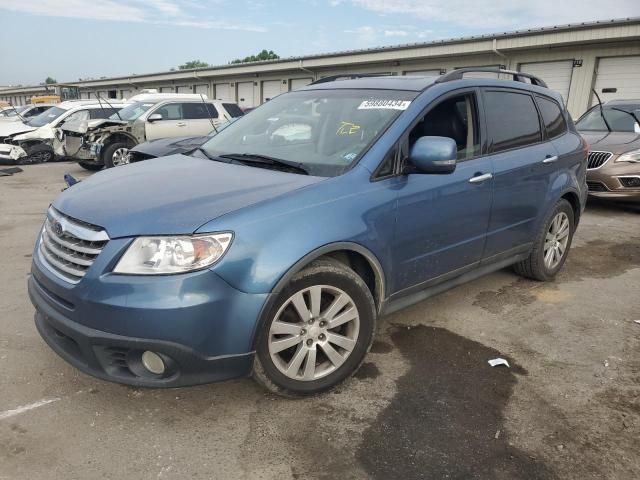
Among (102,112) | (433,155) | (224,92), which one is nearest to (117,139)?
(102,112)

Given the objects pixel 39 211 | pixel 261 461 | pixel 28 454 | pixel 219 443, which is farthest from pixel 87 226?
pixel 39 211

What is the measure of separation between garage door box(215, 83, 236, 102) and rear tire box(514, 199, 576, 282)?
29474 millimetres

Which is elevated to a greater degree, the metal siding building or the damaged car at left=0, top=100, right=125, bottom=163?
the metal siding building

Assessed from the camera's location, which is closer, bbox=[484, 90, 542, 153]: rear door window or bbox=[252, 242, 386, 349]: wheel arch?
bbox=[252, 242, 386, 349]: wheel arch

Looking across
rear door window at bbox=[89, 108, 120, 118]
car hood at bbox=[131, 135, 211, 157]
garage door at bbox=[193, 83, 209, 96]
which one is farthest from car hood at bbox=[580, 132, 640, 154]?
garage door at bbox=[193, 83, 209, 96]

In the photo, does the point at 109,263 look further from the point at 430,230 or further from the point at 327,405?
the point at 430,230

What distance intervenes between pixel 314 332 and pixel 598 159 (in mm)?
6938

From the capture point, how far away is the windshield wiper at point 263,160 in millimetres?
3033

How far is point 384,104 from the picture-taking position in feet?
10.9

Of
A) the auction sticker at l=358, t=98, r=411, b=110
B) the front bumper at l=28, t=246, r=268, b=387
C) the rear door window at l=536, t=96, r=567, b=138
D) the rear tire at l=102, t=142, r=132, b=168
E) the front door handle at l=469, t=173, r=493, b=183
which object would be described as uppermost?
the auction sticker at l=358, t=98, r=411, b=110

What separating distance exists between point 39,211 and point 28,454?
20.3ft

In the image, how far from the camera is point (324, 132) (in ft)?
11.1

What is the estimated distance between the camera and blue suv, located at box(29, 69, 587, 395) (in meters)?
2.34

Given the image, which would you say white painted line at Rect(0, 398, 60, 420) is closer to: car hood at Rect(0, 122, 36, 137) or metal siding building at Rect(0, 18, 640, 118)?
metal siding building at Rect(0, 18, 640, 118)
